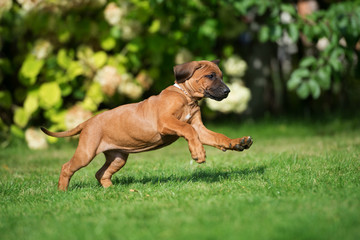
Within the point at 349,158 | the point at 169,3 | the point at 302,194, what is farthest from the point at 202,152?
the point at 169,3

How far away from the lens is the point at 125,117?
14.0ft

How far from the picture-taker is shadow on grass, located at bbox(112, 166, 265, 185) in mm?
4508

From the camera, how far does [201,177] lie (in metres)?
4.67

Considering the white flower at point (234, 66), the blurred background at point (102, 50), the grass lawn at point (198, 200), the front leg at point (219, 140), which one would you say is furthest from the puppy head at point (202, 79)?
the white flower at point (234, 66)

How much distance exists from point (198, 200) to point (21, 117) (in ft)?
17.7

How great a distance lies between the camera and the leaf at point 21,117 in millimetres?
8148

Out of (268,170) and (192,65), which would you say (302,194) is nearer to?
(268,170)

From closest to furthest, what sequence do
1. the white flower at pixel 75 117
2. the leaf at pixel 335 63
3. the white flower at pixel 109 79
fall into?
the leaf at pixel 335 63 < the white flower at pixel 75 117 < the white flower at pixel 109 79

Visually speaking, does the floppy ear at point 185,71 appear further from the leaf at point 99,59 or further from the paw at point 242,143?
the leaf at point 99,59

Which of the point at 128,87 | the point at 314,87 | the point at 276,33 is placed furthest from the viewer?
the point at 128,87

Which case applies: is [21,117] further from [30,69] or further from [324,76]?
[324,76]

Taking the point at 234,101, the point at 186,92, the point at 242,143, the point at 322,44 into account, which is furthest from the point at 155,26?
the point at 242,143

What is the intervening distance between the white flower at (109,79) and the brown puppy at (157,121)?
11.6 ft

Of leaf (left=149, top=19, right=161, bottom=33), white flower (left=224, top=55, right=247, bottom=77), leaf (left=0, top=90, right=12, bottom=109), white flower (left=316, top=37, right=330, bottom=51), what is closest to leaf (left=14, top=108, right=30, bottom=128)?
leaf (left=0, top=90, right=12, bottom=109)
